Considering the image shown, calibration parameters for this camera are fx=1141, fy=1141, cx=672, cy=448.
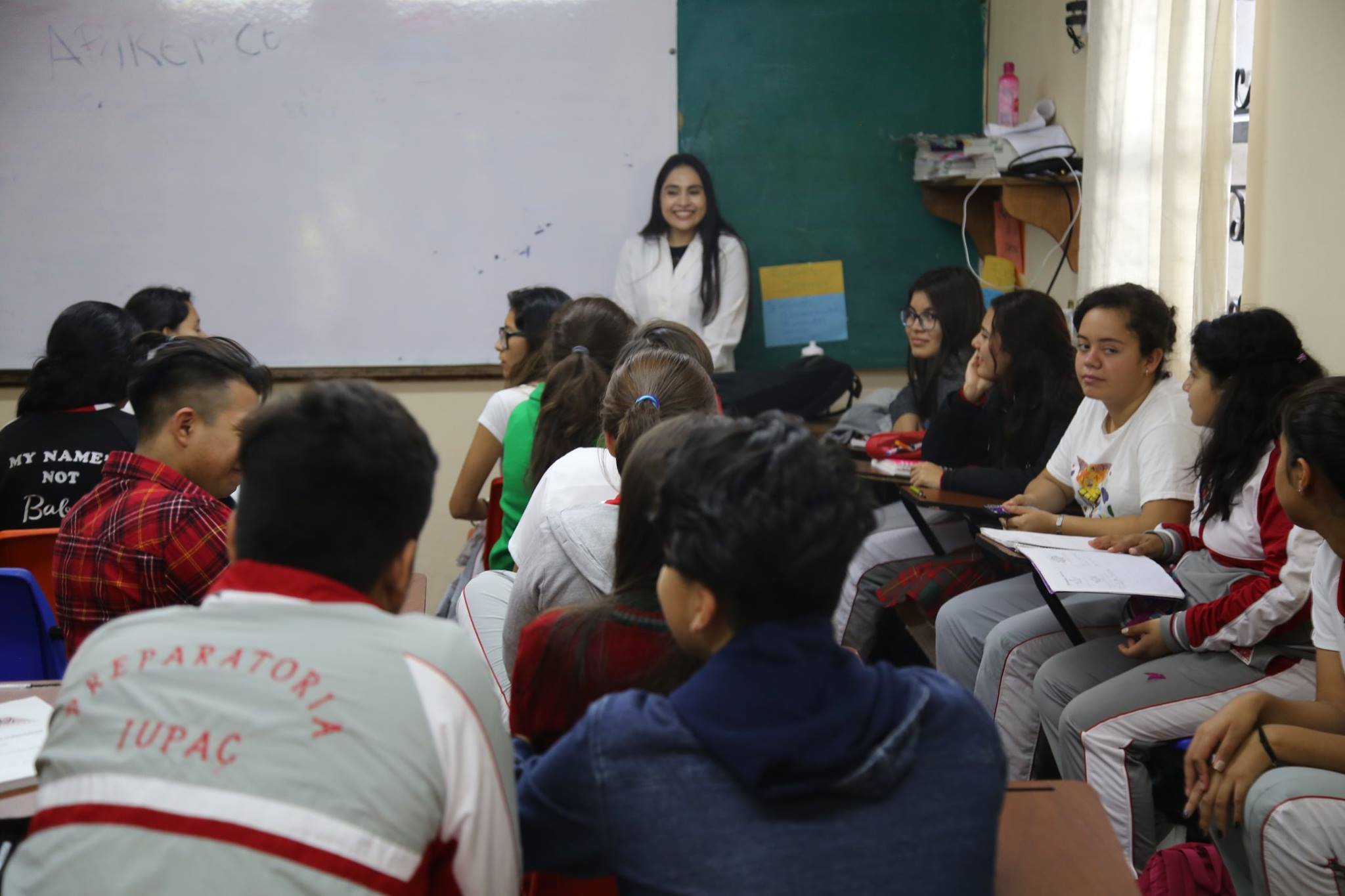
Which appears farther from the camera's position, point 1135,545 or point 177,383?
point 1135,545

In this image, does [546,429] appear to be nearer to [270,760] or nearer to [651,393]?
[651,393]

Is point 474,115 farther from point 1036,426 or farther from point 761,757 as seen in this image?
point 761,757

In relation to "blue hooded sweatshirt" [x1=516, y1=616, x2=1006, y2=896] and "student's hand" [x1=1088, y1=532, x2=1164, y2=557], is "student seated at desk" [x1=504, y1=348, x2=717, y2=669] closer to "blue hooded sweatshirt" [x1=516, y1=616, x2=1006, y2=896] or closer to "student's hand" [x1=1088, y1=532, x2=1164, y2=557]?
"blue hooded sweatshirt" [x1=516, y1=616, x2=1006, y2=896]

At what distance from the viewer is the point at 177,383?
1.79 m

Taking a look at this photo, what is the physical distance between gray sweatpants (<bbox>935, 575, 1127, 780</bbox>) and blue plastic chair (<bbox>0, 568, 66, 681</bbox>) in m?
1.71

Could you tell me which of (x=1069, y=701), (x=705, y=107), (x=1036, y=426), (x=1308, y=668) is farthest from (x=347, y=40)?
(x=1308, y=668)

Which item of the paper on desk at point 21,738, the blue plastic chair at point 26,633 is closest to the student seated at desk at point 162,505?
the paper on desk at point 21,738

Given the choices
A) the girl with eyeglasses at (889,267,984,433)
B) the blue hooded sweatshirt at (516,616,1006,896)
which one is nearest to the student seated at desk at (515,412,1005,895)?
the blue hooded sweatshirt at (516,616,1006,896)

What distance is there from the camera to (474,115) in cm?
441

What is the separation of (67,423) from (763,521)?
210 cm

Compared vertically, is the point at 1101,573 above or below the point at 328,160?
below

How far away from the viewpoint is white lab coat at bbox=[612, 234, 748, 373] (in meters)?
4.36

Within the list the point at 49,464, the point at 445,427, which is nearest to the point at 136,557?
the point at 49,464

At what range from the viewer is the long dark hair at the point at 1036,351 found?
300 centimetres
